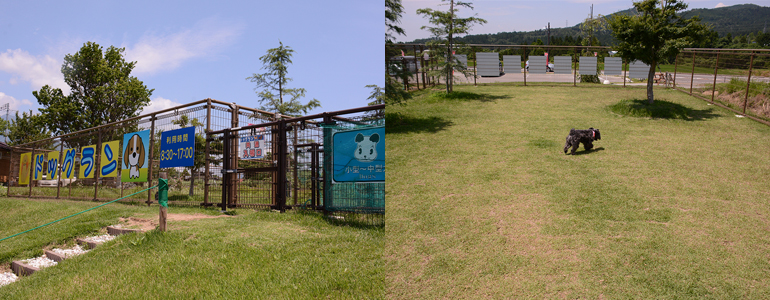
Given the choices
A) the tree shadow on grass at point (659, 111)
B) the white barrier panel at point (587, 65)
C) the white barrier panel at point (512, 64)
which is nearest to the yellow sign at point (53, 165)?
the white barrier panel at point (512, 64)

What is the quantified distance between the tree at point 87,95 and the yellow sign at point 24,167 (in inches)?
348

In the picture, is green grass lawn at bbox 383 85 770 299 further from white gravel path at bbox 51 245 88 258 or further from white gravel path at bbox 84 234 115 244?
white gravel path at bbox 51 245 88 258

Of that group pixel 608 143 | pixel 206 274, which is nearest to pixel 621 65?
pixel 608 143

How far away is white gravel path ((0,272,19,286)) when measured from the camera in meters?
4.54

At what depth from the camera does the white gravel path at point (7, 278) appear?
179 inches

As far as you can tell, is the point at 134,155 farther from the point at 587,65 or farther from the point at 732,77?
the point at 732,77

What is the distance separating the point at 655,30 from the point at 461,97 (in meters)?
4.89

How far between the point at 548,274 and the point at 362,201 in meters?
2.04

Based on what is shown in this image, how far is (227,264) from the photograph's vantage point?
344cm

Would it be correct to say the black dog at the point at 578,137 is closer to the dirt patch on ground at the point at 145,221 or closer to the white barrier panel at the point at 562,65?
the dirt patch on ground at the point at 145,221

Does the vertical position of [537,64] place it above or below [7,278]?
above

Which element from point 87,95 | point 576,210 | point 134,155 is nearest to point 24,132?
point 87,95

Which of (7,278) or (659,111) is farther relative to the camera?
(659,111)

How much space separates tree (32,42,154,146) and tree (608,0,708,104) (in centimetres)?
2476
